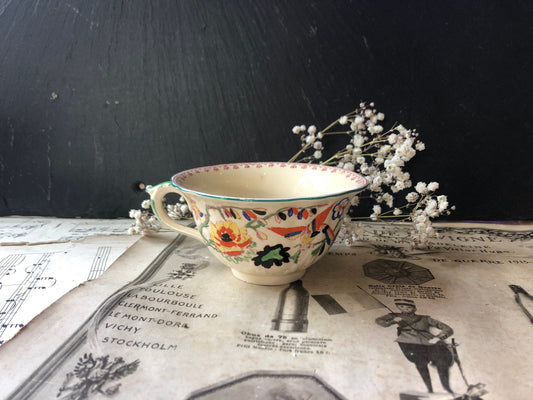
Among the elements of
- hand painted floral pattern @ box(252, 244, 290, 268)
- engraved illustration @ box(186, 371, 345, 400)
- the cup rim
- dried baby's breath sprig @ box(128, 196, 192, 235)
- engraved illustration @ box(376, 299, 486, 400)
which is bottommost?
engraved illustration @ box(186, 371, 345, 400)

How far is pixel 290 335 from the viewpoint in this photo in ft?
1.15

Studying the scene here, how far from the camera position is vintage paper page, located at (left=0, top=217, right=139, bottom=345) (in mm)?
418

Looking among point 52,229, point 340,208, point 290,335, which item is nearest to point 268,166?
point 340,208

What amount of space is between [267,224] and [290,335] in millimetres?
110

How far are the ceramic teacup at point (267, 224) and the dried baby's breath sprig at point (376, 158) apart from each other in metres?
0.14

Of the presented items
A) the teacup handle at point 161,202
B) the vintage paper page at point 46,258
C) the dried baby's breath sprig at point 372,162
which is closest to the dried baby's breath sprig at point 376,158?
the dried baby's breath sprig at point 372,162

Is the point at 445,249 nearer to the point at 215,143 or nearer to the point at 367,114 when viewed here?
the point at 367,114

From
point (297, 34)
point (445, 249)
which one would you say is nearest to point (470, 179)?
point (445, 249)

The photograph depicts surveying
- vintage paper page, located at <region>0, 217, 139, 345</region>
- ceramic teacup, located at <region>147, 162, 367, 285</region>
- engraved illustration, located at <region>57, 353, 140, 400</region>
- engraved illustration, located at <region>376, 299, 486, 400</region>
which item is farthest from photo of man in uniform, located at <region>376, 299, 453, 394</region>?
vintage paper page, located at <region>0, 217, 139, 345</region>

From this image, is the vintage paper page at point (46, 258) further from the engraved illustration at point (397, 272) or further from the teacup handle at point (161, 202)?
the engraved illustration at point (397, 272)

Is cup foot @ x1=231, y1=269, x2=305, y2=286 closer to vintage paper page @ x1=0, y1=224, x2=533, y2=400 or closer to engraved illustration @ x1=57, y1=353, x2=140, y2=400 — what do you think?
vintage paper page @ x1=0, y1=224, x2=533, y2=400

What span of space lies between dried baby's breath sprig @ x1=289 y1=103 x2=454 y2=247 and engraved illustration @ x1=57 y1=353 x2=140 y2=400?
0.36 m

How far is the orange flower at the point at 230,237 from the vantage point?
40 centimetres

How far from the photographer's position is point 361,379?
0.29m
